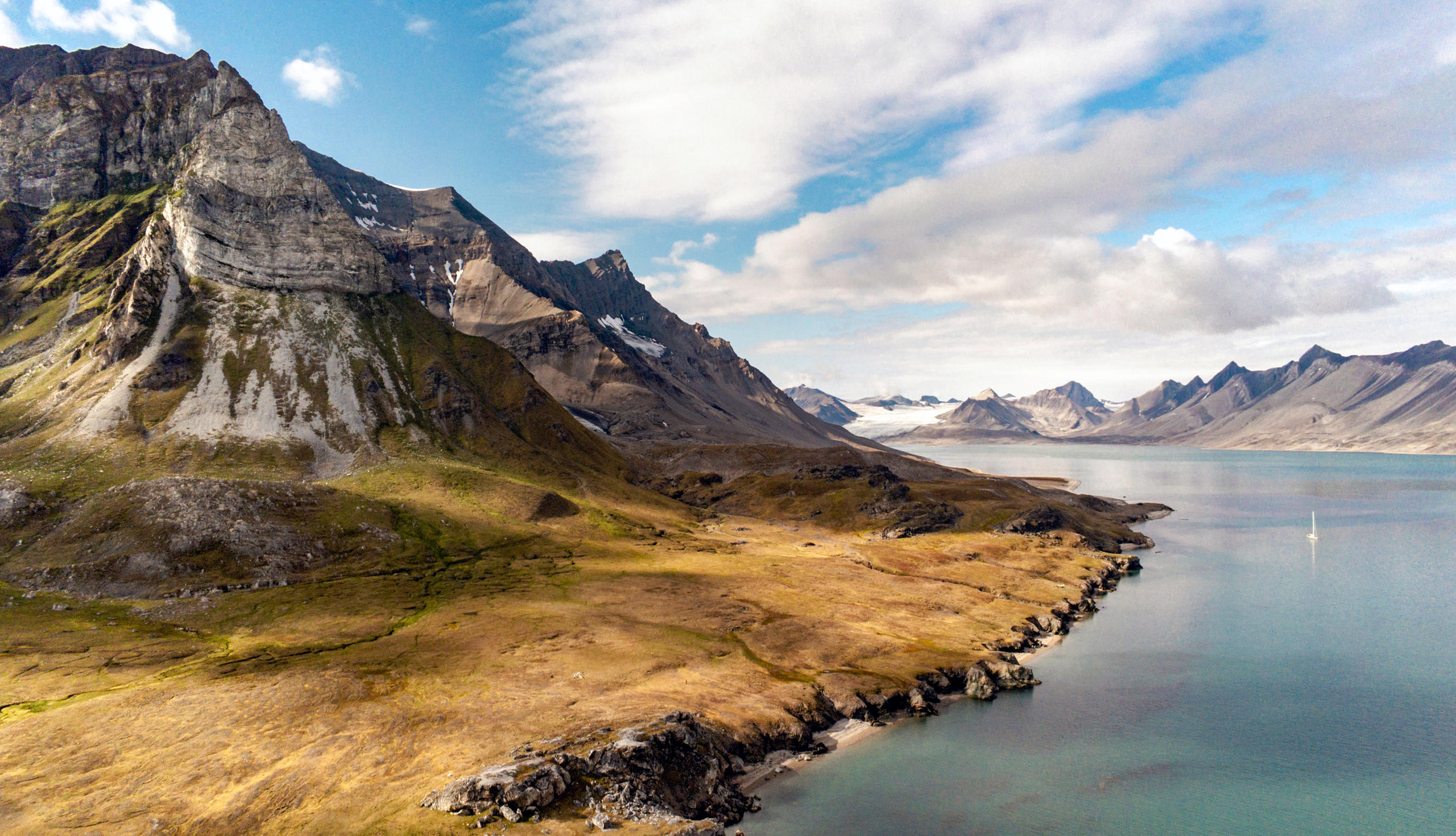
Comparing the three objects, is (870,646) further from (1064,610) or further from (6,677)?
(6,677)

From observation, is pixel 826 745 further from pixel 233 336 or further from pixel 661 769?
pixel 233 336

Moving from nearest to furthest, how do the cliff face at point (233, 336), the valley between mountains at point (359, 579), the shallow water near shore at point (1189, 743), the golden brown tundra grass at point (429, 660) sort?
the golden brown tundra grass at point (429, 660) < the valley between mountains at point (359, 579) < the shallow water near shore at point (1189, 743) < the cliff face at point (233, 336)

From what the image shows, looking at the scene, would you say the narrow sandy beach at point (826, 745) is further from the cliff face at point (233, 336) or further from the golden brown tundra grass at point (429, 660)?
the cliff face at point (233, 336)

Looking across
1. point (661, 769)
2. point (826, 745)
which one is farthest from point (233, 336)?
point (826, 745)

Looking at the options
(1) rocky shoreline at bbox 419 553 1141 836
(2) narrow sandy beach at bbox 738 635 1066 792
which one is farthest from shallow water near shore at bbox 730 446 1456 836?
(1) rocky shoreline at bbox 419 553 1141 836

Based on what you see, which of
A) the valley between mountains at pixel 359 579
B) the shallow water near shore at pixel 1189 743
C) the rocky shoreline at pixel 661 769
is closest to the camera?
the rocky shoreline at pixel 661 769

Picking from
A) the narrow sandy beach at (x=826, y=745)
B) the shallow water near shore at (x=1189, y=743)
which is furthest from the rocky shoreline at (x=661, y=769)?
the shallow water near shore at (x=1189, y=743)

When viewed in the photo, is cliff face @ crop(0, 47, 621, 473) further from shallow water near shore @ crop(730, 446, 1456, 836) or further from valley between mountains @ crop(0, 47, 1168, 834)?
shallow water near shore @ crop(730, 446, 1456, 836)
